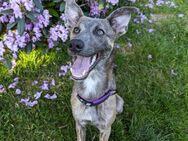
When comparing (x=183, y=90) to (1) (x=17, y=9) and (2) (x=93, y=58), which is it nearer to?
(2) (x=93, y=58)

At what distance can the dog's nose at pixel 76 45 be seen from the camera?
3.32 m

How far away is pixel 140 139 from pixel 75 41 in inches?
65.8

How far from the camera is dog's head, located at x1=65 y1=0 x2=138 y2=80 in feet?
11.1

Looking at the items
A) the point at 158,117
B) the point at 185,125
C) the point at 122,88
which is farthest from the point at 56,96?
the point at 185,125

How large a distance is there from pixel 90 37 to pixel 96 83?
0.53m

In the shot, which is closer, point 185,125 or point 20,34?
point 20,34

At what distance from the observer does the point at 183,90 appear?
510 centimetres

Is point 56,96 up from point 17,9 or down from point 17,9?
down

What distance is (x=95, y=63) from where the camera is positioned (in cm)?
355

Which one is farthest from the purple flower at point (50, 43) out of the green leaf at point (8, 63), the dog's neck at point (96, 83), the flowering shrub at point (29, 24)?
the dog's neck at point (96, 83)

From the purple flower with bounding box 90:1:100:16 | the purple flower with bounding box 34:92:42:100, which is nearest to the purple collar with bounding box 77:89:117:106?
the purple flower with bounding box 34:92:42:100

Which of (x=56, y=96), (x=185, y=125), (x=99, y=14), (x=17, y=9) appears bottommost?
(x=185, y=125)

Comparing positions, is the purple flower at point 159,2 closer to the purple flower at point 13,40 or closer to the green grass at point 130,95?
the green grass at point 130,95

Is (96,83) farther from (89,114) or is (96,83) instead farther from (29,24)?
(29,24)
